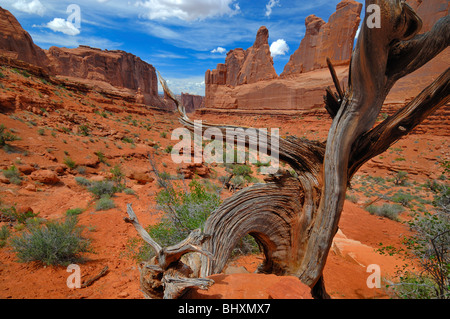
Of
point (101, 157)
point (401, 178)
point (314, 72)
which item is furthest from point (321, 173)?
point (314, 72)

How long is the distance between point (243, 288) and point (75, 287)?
10.5 ft

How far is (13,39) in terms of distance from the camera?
99.0 ft

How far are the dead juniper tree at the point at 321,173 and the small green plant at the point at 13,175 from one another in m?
8.37

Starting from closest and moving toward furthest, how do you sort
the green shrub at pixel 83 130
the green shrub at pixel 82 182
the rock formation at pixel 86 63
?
the green shrub at pixel 82 182 < the green shrub at pixel 83 130 < the rock formation at pixel 86 63

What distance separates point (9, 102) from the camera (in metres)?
13.6

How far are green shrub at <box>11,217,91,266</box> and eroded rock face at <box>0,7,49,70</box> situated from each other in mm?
40848

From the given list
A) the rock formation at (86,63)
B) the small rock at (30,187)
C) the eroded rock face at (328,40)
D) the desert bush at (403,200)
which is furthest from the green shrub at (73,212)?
the rock formation at (86,63)

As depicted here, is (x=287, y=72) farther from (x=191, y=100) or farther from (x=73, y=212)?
(x=191, y=100)

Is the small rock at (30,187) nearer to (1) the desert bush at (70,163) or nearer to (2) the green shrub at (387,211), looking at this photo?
(1) the desert bush at (70,163)

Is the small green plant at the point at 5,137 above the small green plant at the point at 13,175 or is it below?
above

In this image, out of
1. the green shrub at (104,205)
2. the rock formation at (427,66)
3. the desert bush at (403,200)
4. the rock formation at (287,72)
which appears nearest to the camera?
the green shrub at (104,205)

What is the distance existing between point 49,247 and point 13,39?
44.6 meters

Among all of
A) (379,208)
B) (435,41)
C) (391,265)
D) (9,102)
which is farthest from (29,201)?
(379,208)

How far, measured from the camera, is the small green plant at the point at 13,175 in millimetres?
7021
